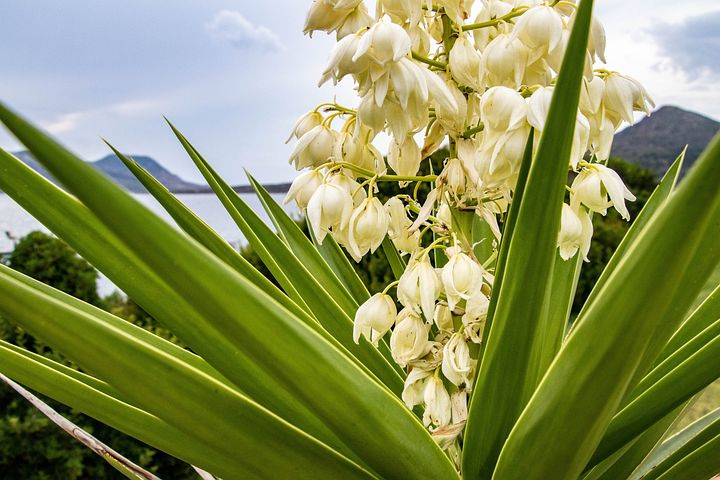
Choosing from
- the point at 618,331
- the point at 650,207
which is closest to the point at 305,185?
the point at 618,331

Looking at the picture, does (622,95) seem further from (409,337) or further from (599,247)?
(599,247)

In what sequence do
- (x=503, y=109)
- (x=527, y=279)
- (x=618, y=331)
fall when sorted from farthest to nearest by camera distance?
1. (x=503, y=109)
2. (x=527, y=279)
3. (x=618, y=331)

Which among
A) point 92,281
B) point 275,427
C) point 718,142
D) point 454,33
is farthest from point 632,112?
point 92,281

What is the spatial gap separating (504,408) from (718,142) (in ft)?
1.36

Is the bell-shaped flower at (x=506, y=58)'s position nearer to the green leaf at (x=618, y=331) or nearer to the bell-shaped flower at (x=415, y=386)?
the green leaf at (x=618, y=331)

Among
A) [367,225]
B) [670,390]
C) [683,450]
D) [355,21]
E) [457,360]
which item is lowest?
[683,450]

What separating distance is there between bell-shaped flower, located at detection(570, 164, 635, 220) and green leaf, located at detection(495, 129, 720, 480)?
0.15 metres

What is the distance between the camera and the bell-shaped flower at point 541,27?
0.79 metres

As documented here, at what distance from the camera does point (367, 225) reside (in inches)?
36.1

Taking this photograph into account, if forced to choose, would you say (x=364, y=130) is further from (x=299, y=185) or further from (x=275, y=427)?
(x=275, y=427)

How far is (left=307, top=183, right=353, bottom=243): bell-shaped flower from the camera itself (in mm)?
915

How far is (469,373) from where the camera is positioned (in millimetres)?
958

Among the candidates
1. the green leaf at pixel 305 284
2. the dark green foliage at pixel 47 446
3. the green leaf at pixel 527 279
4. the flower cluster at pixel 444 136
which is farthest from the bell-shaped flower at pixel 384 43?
the dark green foliage at pixel 47 446

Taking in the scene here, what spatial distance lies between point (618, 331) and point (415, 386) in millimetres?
440
